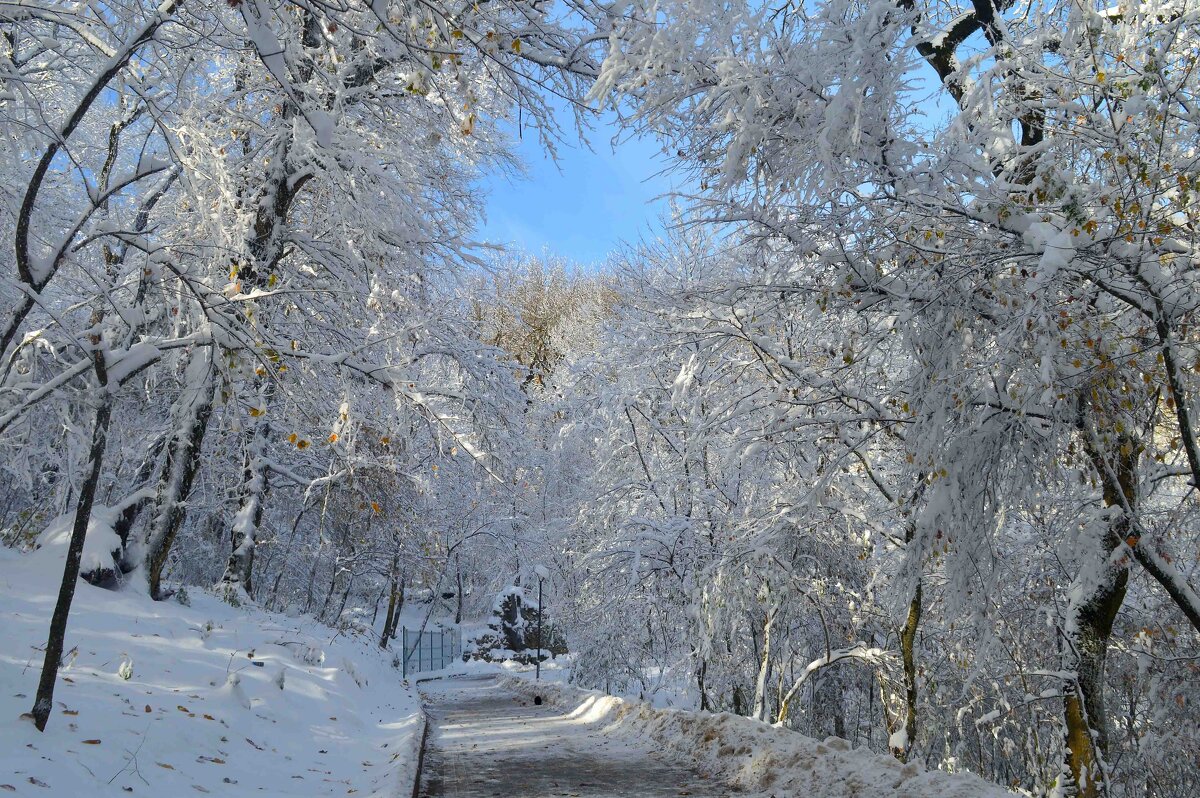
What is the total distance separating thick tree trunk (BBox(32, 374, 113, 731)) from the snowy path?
11.6 ft

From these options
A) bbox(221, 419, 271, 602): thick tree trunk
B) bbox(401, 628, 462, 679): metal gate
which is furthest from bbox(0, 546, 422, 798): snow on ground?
bbox(401, 628, 462, 679): metal gate

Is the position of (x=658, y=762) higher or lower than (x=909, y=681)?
lower

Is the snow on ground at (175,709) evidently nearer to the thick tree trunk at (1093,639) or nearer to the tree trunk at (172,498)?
the tree trunk at (172,498)

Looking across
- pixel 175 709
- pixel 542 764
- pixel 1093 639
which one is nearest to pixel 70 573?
pixel 175 709

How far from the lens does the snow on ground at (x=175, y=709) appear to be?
5.84 metres

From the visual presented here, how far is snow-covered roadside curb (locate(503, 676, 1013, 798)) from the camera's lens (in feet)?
19.7

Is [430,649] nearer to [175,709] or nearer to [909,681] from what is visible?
[909,681]

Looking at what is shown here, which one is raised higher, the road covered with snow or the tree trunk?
the tree trunk

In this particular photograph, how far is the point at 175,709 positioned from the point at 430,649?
31.1 metres

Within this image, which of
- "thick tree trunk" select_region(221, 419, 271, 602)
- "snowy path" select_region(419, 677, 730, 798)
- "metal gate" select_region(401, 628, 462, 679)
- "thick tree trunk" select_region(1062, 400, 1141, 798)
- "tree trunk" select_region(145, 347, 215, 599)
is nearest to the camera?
"thick tree trunk" select_region(1062, 400, 1141, 798)

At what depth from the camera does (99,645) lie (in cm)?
883

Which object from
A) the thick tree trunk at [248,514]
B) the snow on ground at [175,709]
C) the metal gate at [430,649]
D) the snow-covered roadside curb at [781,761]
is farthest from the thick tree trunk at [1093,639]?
the metal gate at [430,649]

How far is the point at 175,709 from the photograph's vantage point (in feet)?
25.1

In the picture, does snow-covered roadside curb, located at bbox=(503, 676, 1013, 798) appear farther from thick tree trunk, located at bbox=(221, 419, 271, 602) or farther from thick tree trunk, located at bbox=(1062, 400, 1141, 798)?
thick tree trunk, located at bbox=(221, 419, 271, 602)
